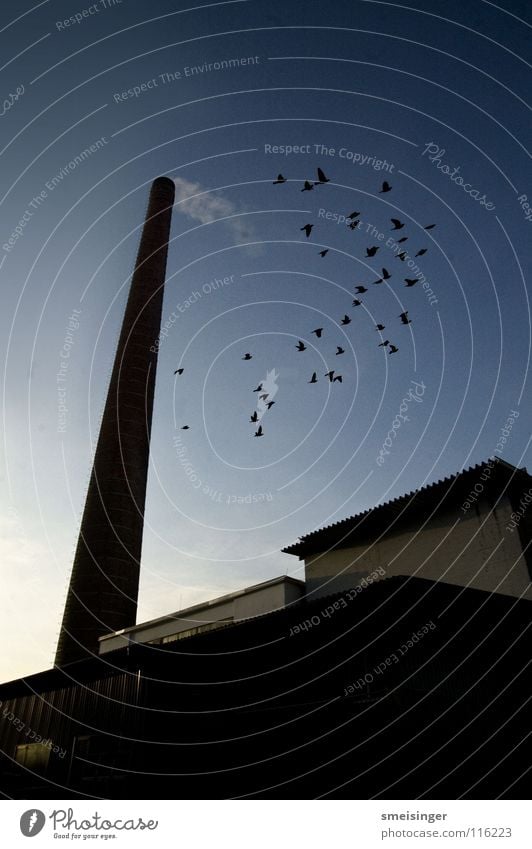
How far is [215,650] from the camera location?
50.0 ft

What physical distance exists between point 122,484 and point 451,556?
1384 centimetres

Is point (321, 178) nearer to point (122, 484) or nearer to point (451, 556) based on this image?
point (451, 556)

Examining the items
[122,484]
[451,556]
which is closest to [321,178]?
[451,556]

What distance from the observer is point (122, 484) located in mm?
24906

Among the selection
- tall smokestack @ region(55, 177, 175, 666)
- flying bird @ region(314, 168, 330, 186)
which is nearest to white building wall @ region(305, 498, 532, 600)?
tall smokestack @ region(55, 177, 175, 666)

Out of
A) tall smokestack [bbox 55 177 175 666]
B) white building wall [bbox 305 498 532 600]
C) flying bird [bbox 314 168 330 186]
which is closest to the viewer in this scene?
flying bird [bbox 314 168 330 186]

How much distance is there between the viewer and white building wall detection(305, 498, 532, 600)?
707 inches

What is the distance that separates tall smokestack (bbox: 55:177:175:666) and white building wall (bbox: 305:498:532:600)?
26.0 feet

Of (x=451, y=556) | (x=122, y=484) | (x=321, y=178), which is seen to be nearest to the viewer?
(x=321, y=178)

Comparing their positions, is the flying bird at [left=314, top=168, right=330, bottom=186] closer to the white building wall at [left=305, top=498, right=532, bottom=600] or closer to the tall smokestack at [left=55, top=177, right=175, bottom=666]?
the white building wall at [left=305, top=498, right=532, bottom=600]

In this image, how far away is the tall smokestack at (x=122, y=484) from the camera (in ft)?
75.4

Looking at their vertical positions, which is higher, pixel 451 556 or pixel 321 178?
pixel 321 178
